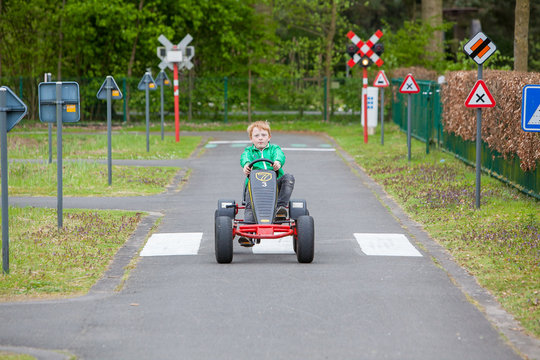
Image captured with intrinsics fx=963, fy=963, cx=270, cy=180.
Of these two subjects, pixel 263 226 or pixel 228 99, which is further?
pixel 228 99

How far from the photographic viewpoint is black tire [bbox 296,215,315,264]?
32.2 feet

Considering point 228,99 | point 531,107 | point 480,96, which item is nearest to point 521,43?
point 480,96

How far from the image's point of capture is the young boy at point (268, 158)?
10.3 meters

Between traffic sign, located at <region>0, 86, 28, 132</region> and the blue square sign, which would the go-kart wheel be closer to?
traffic sign, located at <region>0, 86, 28, 132</region>

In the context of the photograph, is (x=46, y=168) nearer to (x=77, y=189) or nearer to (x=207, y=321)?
(x=77, y=189)

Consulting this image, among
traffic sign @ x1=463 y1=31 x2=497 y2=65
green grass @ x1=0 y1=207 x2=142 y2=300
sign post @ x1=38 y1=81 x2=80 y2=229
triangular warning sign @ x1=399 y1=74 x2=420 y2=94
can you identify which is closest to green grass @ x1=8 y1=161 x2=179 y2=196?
green grass @ x1=0 y1=207 x2=142 y2=300

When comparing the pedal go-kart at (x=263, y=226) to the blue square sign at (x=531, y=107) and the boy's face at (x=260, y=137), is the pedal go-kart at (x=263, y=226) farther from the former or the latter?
the blue square sign at (x=531, y=107)

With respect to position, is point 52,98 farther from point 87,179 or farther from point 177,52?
point 177,52

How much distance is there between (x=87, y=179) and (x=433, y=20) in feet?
78.1

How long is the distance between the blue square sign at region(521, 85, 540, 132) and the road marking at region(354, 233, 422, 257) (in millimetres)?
1871

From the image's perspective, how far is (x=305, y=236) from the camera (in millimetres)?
9828

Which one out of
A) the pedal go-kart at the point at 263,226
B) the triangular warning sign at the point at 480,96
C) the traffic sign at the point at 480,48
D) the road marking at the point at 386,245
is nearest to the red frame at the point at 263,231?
the pedal go-kart at the point at 263,226

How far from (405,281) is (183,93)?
30.3 metres

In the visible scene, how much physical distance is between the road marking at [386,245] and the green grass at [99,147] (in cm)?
1218
